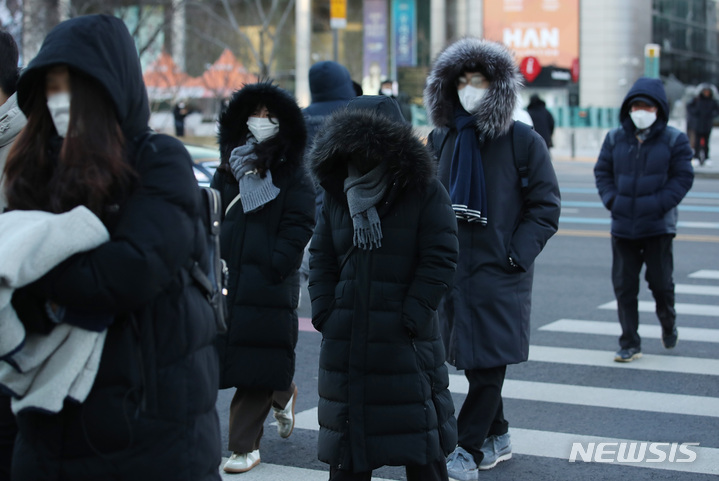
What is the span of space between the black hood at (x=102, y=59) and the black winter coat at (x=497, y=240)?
7.69ft

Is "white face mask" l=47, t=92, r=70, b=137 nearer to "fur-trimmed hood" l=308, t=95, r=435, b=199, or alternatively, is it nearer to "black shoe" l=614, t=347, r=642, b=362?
"fur-trimmed hood" l=308, t=95, r=435, b=199

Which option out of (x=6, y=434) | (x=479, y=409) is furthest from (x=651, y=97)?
(x=6, y=434)

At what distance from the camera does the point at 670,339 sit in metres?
7.53

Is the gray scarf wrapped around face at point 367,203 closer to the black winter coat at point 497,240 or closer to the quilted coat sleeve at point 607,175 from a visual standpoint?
the black winter coat at point 497,240

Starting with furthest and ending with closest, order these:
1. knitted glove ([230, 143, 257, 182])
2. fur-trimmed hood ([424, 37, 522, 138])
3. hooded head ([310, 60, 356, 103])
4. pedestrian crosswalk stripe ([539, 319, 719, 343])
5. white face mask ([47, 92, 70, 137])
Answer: pedestrian crosswalk stripe ([539, 319, 719, 343]), hooded head ([310, 60, 356, 103]), knitted glove ([230, 143, 257, 182]), fur-trimmed hood ([424, 37, 522, 138]), white face mask ([47, 92, 70, 137])

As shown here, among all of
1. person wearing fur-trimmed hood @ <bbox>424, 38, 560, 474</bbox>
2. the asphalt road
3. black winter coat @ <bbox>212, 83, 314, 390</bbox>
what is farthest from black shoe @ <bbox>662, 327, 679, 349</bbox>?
black winter coat @ <bbox>212, 83, 314, 390</bbox>

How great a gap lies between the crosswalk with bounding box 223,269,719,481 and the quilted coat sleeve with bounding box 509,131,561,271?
1.22 metres

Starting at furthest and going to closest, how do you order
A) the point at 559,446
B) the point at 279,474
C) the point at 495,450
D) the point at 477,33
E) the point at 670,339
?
the point at 477,33 < the point at 670,339 < the point at 559,446 < the point at 495,450 < the point at 279,474

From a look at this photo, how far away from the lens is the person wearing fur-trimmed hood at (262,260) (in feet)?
16.1

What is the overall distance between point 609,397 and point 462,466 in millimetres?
1999

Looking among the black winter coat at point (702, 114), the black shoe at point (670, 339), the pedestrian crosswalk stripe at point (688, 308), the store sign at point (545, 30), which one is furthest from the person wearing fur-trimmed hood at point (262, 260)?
the store sign at point (545, 30)

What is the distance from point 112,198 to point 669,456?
3699mm

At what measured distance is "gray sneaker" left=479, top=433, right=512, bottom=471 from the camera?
496 centimetres

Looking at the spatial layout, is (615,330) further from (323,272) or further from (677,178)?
(323,272)
